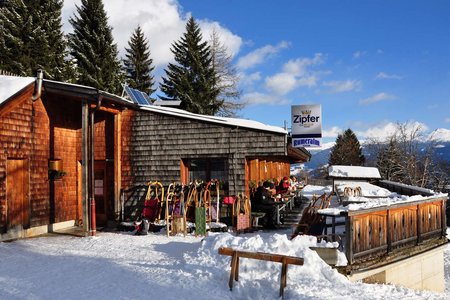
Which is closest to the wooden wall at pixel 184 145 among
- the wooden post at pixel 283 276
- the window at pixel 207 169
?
the window at pixel 207 169

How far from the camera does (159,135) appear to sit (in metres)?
14.2

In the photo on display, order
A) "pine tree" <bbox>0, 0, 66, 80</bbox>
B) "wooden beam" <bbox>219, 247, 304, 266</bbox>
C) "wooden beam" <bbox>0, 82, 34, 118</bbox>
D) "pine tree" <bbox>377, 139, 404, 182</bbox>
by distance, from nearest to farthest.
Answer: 1. "wooden beam" <bbox>219, 247, 304, 266</bbox>
2. "wooden beam" <bbox>0, 82, 34, 118</bbox>
3. "pine tree" <bbox>0, 0, 66, 80</bbox>
4. "pine tree" <bbox>377, 139, 404, 182</bbox>

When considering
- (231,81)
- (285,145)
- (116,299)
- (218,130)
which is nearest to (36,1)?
(231,81)

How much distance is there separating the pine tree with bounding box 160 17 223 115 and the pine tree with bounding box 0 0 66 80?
10.6 m

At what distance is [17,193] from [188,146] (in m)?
5.15

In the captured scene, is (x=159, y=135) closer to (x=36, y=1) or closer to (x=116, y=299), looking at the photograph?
(x=116, y=299)

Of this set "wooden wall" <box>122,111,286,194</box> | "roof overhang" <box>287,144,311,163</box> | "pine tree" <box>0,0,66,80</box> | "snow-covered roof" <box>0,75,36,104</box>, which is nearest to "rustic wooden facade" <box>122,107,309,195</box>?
"wooden wall" <box>122,111,286,194</box>

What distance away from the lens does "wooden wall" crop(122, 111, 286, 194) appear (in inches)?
516

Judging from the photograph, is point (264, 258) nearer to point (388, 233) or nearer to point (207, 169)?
point (388, 233)

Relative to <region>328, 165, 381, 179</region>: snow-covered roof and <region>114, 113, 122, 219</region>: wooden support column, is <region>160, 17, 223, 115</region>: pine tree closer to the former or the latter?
<region>328, 165, 381, 179</region>: snow-covered roof

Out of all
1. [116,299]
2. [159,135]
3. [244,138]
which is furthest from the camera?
[159,135]

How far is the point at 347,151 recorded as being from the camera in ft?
183

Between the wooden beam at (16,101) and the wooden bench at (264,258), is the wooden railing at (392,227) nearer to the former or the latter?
the wooden bench at (264,258)

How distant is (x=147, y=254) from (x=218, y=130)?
5216 mm
